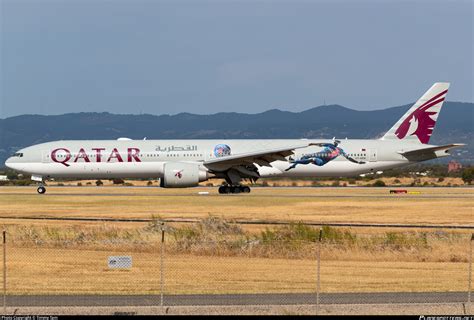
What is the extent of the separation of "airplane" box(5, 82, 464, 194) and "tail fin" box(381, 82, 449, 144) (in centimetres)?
230

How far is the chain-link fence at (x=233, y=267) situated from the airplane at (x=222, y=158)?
25.0 m

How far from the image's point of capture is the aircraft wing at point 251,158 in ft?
184

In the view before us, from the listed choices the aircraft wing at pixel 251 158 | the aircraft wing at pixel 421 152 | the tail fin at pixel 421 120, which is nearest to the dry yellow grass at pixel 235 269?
the aircraft wing at pixel 251 158

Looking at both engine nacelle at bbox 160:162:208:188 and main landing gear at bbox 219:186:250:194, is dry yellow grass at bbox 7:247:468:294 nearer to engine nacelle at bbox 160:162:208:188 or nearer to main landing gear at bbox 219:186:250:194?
engine nacelle at bbox 160:162:208:188

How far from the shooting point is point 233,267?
25.2 meters

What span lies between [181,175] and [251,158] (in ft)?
15.5

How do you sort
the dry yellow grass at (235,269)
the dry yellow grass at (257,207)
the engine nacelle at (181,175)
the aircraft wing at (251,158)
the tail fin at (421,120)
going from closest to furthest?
the dry yellow grass at (235,269) → the dry yellow grass at (257,207) → the engine nacelle at (181,175) → the aircraft wing at (251,158) → the tail fin at (421,120)

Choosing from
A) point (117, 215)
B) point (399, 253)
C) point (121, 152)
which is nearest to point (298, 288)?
point (399, 253)

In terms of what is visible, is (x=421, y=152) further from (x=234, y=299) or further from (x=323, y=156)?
(x=234, y=299)

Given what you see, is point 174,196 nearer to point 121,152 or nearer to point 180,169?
point 180,169

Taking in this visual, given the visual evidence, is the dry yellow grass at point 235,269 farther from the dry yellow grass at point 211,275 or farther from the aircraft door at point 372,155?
the aircraft door at point 372,155

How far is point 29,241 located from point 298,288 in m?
11.8

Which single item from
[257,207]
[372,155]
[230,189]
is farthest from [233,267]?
[372,155]

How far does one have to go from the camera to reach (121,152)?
194 feet
